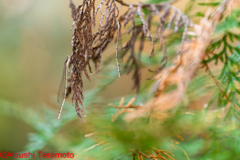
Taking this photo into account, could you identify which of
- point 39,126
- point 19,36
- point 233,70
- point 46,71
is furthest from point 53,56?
point 233,70

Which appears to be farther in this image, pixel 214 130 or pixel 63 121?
pixel 63 121

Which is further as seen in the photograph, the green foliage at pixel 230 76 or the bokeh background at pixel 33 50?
the bokeh background at pixel 33 50

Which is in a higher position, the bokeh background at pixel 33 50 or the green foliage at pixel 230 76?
the bokeh background at pixel 33 50

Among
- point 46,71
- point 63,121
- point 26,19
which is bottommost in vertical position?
point 63,121

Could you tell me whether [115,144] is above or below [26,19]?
below

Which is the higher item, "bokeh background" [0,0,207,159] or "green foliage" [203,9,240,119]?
"bokeh background" [0,0,207,159]

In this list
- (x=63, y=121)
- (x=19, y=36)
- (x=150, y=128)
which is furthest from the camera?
(x=19, y=36)

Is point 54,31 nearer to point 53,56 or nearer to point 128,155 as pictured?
point 53,56

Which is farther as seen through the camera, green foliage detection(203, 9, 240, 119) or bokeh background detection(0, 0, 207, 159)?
bokeh background detection(0, 0, 207, 159)

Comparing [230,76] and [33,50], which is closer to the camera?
[230,76]

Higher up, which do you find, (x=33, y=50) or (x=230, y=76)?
(x=33, y=50)

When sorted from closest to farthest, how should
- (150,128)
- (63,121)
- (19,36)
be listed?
(150,128), (63,121), (19,36)
